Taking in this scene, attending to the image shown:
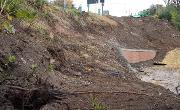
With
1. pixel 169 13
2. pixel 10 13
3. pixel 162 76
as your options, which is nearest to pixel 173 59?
pixel 162 76

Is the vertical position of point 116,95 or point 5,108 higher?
point 5,108

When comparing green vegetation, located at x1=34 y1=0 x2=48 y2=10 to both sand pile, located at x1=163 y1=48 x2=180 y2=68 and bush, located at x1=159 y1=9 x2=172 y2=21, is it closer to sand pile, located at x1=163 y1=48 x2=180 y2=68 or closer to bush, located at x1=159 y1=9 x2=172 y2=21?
sand pile, located at x1=163 y1=48 x2=180 y2=68

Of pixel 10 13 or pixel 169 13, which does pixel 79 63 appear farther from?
pixel 169 13

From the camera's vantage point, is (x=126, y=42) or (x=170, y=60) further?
(x=126, y=42)

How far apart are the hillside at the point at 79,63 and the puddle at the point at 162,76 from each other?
0.62 metres

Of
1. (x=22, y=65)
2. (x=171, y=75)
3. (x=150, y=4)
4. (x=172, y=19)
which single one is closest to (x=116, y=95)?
(x=22, y=65)

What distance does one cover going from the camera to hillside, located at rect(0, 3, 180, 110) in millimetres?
6848

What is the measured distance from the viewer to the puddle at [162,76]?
48.5 feet

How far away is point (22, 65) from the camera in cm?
993

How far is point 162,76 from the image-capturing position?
1653 centimetres

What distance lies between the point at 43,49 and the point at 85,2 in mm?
18347

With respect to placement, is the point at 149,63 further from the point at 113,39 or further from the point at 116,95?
the point at 116,95

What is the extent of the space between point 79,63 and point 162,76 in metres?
3.59

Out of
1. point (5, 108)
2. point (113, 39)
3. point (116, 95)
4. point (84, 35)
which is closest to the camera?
point (5, 108)
